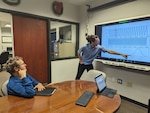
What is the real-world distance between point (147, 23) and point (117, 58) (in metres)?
0.96

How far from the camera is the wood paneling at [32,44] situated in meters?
3.04

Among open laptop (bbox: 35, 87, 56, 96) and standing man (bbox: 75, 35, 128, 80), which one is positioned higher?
standing man (bbox: 75, 35, 128, 80)

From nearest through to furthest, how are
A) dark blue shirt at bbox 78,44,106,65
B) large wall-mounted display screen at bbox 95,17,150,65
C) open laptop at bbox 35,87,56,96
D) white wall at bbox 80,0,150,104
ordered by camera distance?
open laptop at bbox 35,87,56,96 < large wall-mounted display screen at bbox 95,17,150,65 < white wall at bbox 80,0,150,104 < dark blue shirt at bbox 78,44,106,65

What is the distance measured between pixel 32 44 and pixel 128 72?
2.36 meters

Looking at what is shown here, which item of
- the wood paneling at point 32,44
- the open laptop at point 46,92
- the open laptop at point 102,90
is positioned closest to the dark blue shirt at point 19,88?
the open laptop at point 46,92

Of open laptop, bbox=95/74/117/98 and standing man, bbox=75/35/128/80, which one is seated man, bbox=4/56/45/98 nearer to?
open laptop, bbox=95/74/117/98

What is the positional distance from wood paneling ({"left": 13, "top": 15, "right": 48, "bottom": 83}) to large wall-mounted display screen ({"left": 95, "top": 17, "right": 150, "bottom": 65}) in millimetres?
1505

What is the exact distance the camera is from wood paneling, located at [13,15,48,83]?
304cm

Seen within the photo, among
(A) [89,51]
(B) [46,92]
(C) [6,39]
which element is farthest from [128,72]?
(C) [6,39]

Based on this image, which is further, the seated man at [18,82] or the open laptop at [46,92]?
the open laptop at [46,92]

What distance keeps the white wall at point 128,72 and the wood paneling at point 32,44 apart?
1421mm

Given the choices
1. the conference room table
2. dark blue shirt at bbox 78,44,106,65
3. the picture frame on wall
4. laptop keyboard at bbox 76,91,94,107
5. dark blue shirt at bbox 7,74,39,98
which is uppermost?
the picture frame on wall

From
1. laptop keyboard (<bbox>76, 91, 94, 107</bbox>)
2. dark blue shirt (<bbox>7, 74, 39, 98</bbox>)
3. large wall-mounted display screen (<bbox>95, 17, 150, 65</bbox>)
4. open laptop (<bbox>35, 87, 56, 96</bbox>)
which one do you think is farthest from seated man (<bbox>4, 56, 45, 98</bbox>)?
large wall-mounted display screen (<bbox>95, 17, 150, 65</bbox>)

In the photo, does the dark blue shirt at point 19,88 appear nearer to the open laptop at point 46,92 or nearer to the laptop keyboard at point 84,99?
the open laptop at point 46,92
